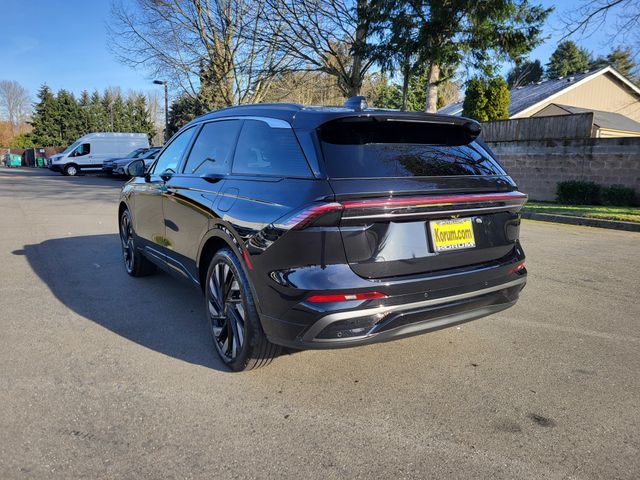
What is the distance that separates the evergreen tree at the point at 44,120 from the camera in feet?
205

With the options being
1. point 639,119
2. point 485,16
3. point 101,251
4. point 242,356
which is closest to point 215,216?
point 242,356

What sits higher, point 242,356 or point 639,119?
point 639,119

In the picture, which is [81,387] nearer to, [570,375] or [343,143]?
[343,143]

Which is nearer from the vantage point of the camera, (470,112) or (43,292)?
(43,292)

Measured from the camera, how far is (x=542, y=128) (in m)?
17.0

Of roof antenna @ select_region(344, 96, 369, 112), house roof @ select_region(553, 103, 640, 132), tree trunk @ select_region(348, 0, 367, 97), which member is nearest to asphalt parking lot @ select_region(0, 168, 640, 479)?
roof antenna @ select_region(344, 96, 369, 112)

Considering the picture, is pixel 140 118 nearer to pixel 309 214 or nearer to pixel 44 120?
pixel 44 120

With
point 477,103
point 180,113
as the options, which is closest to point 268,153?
point 477,103

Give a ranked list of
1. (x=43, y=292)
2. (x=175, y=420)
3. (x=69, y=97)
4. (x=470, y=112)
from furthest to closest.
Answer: (x=69, y=97), (x=470, y=112), (x=43, y=292), (x=175, y=420)

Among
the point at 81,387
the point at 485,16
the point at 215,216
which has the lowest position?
the point at 81,387

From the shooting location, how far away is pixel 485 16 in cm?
1424

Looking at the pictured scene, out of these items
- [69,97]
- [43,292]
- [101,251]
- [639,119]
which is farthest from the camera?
[69,97]

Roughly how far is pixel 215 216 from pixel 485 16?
1390cm

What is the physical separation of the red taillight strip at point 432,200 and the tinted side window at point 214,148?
129cm
